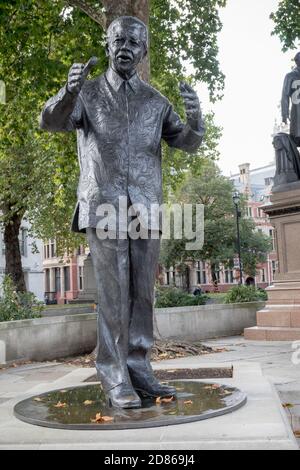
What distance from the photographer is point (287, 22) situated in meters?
17.0

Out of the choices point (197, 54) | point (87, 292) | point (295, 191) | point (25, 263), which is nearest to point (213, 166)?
point (25, 263)

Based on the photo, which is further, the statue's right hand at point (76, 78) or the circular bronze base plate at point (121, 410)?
the statue's right hand at point (76, 78)

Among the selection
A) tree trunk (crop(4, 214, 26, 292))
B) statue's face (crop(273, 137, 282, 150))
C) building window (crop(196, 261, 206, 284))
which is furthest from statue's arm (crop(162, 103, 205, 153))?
building window (crop(196, 261, 206, 284))

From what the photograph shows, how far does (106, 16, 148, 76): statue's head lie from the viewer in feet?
13.2

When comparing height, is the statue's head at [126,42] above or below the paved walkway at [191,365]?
above

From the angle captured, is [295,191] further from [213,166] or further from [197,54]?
[213,166]

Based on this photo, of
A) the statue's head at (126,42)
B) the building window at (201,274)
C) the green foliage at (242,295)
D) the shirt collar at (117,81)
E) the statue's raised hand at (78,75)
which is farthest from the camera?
the building window at (201,274)

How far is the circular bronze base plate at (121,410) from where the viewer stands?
131 inches

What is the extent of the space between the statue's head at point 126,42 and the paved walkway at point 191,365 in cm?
250

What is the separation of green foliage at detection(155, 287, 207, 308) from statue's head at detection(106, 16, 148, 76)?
13034mm

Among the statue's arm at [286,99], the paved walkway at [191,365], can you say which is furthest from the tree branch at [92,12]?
the paved walkway at [191,365]

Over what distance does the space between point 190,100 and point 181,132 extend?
433 millimetres

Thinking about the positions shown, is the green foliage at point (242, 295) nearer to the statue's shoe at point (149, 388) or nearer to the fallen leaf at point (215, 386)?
the fallen leaf at point (215, 386)

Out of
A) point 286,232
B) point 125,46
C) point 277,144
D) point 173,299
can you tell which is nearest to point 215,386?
point 125,46
